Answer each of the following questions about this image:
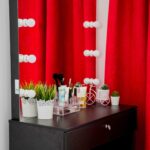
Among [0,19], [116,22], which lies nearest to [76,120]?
[0,19]

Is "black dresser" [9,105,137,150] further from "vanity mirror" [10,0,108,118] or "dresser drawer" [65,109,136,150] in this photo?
"vanity mirror" [10,0,108,118]

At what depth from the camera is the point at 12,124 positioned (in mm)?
1503

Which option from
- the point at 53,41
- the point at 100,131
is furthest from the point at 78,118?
the point at 53,41

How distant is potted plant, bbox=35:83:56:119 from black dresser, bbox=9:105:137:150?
0.04m

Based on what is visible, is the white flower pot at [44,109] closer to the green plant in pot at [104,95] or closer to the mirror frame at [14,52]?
the mirror frame at [14,52]

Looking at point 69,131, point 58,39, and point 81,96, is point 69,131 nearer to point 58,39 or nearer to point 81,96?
point 81,96

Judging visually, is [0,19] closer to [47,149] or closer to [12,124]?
[12,124]

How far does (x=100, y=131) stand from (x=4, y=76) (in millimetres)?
545

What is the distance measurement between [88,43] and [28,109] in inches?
27.9

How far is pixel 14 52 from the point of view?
1517 millimetres

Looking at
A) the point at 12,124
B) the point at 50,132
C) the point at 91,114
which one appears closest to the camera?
the point at 50,132

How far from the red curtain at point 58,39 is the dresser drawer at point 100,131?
0.39m

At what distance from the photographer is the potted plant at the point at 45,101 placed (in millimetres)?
1527

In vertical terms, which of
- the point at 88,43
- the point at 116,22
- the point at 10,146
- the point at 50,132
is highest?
the point at 116,22
